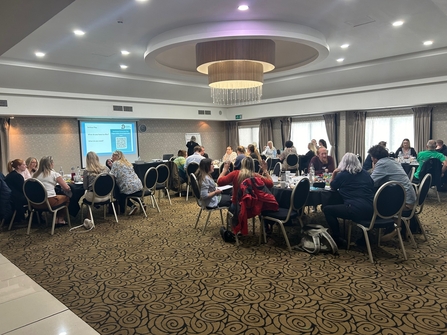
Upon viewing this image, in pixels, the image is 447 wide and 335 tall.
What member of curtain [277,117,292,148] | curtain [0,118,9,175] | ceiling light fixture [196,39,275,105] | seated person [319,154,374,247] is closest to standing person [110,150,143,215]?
ceiling light fixture [196,39,275,105]

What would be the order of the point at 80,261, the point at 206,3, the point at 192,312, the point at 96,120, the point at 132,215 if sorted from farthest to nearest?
the point at 96,120 < the point at 132,215 < the point at 206,3 < the point at 80,261 < the point at 192,312

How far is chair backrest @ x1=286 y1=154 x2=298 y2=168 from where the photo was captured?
945 centimetres

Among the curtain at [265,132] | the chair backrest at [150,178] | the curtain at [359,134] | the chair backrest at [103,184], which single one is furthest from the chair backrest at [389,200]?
the curtain at [265,132]

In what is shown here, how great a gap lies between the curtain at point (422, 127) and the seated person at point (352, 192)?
6.67 m

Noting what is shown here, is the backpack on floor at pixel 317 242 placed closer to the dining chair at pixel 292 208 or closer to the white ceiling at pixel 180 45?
the dining chair at pixel 292 208

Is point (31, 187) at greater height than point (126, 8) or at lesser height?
lesser

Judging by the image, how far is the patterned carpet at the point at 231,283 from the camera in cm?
254

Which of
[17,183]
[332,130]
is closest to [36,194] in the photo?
[17,183]

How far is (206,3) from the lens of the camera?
4.44 meters

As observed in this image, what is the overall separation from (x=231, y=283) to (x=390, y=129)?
9049mm

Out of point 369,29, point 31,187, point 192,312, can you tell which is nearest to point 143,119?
point 31,187

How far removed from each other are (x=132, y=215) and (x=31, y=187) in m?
1.89

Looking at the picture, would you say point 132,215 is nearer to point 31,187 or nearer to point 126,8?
point 31,187

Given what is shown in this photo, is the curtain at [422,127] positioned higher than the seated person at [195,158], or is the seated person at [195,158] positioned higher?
the curtain at [422,127]
